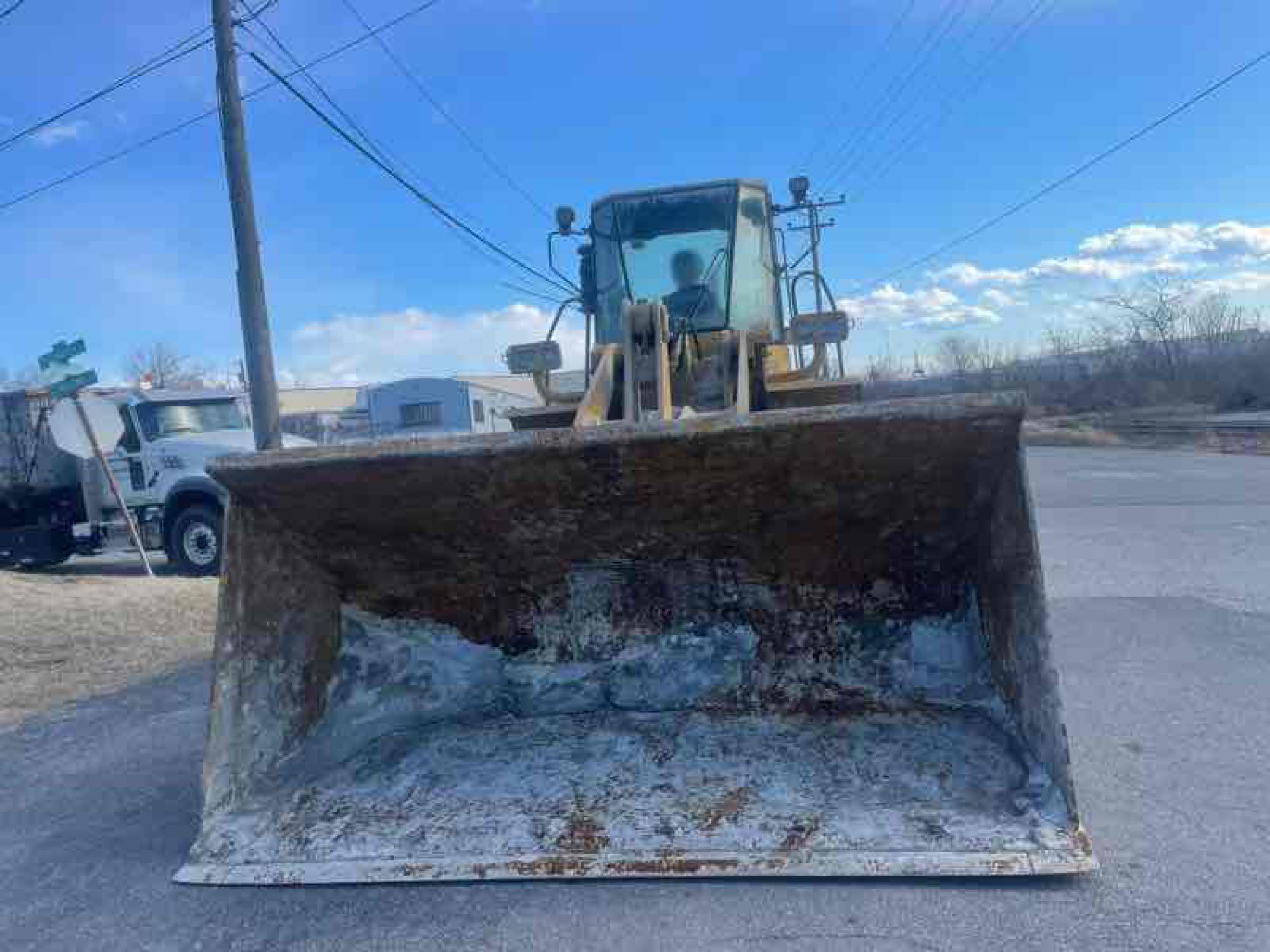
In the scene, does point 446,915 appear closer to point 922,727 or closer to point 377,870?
point 377,870

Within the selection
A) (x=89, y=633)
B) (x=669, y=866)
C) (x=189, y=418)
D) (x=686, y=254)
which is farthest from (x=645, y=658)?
(x=189, y=418)

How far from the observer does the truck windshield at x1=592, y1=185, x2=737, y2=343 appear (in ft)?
21.2

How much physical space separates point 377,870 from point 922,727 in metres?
1.90

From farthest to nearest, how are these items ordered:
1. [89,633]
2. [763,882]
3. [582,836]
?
[89,633], [582,836], [763,882]

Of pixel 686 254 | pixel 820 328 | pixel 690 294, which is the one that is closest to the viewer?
pixel 820 328

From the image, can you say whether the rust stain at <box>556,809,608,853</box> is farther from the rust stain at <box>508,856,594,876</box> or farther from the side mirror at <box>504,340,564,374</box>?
the side mirror at <box>504,340,564,374</box>

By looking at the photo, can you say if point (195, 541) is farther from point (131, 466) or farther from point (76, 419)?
point (76, 419)

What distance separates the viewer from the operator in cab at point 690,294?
6312 millimetres

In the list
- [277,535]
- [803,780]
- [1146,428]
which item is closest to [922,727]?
[803,780]

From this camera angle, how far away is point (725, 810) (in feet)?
9.78

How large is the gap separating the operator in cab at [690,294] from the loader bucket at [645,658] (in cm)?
295

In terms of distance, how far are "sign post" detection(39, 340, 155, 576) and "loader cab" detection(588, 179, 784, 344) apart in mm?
6843

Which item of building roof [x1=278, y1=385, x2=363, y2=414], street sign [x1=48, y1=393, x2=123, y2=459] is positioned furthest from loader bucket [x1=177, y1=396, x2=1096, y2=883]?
building roof [x1=278, y1=385, x2=363, y2=414]

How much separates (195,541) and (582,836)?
9780 millimetres
